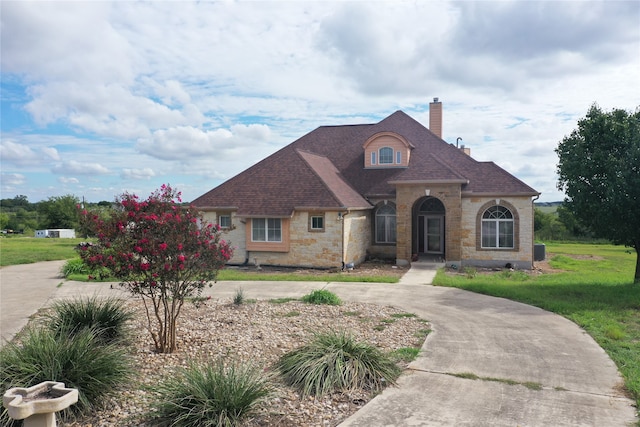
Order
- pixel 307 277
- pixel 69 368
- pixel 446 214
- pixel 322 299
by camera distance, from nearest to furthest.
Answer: pixel 69 368
pixel 322 299
pixel 307 277
pixel 446 214

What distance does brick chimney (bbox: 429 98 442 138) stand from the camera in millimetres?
25391

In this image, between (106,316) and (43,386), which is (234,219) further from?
(43,386)

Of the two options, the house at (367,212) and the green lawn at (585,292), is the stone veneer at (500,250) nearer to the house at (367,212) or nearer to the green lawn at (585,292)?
the house at (367,212)

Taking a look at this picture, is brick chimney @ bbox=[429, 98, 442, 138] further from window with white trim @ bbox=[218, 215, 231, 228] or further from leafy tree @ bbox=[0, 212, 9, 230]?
leafy tree @ bbox=[0, 212, 9, 230]

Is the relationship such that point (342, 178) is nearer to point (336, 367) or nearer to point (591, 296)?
point (591, 296)

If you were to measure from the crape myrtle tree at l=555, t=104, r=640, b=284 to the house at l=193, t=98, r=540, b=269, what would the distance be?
5.63 metres

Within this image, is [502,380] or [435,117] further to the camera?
[435,117]

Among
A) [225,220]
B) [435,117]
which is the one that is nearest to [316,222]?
[225,220]

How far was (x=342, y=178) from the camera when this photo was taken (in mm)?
22562

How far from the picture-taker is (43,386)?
15.1ft

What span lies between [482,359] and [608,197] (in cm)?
773

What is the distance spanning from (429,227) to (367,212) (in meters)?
3.45

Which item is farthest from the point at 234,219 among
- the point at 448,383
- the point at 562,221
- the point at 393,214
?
the point at 562,221

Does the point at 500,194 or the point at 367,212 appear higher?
the point at 500,194
